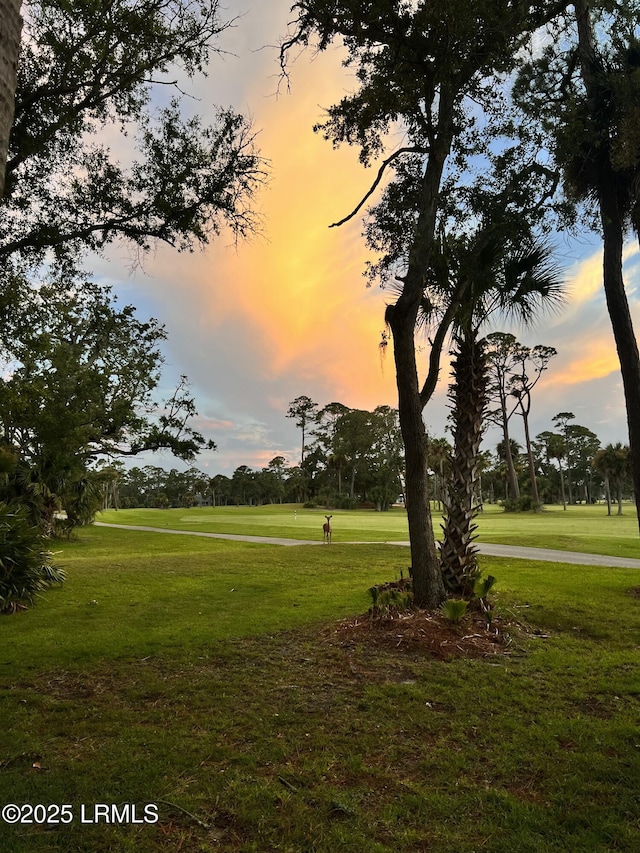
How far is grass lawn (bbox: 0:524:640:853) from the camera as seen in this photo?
2.65 m

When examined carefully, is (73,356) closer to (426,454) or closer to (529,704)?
(426,454)

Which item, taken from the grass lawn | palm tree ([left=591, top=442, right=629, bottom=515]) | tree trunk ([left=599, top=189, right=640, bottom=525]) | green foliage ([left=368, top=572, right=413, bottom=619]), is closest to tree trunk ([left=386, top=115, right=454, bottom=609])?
green foliage ([left=368, top=572, right=413, bottom=619])

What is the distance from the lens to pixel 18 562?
9.23 m

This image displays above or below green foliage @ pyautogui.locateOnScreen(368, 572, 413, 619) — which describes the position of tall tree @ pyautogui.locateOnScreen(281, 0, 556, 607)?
above

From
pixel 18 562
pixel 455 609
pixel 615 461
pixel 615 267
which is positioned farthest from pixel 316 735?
pixel 615 461

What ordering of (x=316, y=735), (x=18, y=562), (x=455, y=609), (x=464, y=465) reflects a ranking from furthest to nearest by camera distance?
(x=18, y=562) < (x=464, y=465) < (x=455, y=609) < (x=316, y=735)

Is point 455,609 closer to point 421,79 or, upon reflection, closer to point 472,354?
point 472,354

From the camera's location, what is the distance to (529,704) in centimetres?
432

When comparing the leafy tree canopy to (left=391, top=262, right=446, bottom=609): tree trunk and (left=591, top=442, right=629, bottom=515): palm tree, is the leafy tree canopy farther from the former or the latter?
(left=591, top=442, right=629, bottom=515): palm tree

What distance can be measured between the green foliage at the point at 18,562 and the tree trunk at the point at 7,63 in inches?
336

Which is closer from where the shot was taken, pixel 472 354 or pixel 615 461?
pixel 472 354

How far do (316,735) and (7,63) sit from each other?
4563 mm

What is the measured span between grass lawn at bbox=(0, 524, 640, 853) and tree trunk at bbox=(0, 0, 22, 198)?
344 centimetres

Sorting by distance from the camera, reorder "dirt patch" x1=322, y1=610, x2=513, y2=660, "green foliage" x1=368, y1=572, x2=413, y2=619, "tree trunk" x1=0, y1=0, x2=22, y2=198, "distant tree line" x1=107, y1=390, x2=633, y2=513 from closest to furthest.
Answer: "tree trunk" x1=0, y1=0, x2=22, y2=198 < "dirt patch" x1=322, y1=610, x2=513, y2=660 < "green foliage" x1=368, y1=572, x2=413, y2=619 < "distant tree line" x1=107, y1=390, x2=633, y2=513
